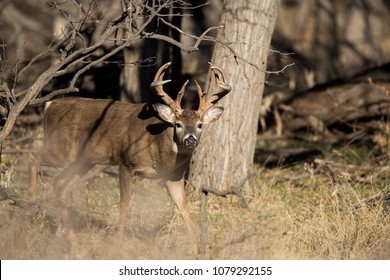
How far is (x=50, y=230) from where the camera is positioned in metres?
8.00

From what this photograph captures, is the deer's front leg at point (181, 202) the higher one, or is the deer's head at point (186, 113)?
the deer's head at point (186, 113)

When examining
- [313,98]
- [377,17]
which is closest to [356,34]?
[377,17]

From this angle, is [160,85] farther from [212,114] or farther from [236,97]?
[236,97]

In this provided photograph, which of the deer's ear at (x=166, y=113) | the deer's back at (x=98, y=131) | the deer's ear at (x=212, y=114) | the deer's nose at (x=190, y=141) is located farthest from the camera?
the deer's back at (x=98, y=131)

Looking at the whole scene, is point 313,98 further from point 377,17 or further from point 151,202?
point 377,17

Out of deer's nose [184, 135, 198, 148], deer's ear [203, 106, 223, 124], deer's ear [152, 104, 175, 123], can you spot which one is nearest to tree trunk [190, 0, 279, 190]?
deer's ear [203, 106, 223, 124]

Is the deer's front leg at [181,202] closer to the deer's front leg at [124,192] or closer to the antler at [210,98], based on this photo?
the deer's front leg at [124,192]

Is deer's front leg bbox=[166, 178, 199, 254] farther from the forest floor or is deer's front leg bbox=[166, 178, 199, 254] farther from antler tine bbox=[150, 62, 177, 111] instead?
antler tine bbox=[150, 62, 177, 111]

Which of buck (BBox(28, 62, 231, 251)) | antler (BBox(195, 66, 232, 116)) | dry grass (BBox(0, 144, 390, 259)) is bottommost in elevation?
dry grass (BBox(0, 144, 390, 259))

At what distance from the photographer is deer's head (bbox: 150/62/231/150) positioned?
323 inches

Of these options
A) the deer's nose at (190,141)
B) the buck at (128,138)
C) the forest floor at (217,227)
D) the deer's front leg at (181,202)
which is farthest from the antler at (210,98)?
the forest floor at (217,227)

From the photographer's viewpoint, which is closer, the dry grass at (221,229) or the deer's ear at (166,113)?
the dry grass at (221,229)

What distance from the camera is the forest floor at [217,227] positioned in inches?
288
